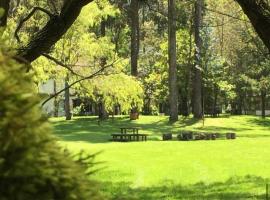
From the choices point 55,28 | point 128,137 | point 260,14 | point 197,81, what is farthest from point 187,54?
point 260,14

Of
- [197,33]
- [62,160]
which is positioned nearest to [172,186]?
[62,160]

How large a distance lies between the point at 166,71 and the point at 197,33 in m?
7.14

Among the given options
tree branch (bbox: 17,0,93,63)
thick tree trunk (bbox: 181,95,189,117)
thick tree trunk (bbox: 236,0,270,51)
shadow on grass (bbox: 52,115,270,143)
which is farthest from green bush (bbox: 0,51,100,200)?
thick tree trunk (bbox: 181,95,189,117)

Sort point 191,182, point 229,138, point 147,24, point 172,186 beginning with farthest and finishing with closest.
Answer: point 147,24 < point 229,138 < point 191,182 < point 172,186

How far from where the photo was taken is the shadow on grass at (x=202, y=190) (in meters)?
13.8

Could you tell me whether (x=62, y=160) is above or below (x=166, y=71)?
below

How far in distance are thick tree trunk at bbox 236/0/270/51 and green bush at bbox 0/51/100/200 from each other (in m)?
6.05

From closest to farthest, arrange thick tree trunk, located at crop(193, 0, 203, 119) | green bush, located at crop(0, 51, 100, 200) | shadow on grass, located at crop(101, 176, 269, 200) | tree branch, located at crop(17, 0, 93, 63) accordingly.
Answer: green bush, located at crop(0, 51, 100, 200)
tree branch, located at crop(17, 0, 93, 63)
shadow on grass, located at crop(101, 176, 269, 200)
thick tree trunk, located at crop(193, 0, 203, 119)

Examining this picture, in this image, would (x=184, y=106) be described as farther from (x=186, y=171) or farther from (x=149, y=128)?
(x=186, y=171)

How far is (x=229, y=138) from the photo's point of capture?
4019 cm

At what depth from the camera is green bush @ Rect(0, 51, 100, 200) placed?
4.79ft

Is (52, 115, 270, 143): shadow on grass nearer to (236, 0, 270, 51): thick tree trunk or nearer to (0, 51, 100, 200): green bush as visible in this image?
(236, 0, 270, 51): thick tree trunk

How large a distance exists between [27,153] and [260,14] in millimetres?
6243

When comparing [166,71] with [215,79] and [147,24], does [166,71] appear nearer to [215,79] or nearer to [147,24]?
[215,79]
